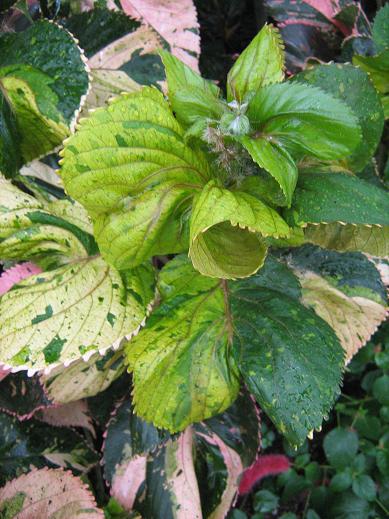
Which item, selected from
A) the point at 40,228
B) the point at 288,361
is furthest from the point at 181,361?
the point at 40,228

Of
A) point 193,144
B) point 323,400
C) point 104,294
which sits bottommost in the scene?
point 323,400

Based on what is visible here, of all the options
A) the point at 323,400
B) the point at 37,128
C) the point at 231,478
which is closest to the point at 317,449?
the point at 231,478

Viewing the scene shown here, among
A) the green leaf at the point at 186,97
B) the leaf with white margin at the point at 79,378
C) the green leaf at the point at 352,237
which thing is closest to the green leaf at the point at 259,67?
the green leaf at the point at 186,97

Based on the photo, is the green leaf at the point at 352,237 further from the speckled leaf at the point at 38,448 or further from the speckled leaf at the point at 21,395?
the speckled leaf at the point at 38,448

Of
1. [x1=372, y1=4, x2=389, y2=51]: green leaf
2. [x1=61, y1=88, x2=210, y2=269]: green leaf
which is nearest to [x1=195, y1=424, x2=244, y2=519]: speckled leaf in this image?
[x1=61, y1=88, x2=210, y2=269]: green leaf

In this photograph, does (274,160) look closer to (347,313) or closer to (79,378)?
(347,313)

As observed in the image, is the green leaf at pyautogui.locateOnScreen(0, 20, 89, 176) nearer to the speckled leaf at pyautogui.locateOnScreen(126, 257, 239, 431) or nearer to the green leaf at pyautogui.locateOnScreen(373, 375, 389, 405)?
the speckled leaf at pyautogui.locateOnScreen(126, 257, 239, 431)

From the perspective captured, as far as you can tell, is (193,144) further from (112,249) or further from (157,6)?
(157,6)
